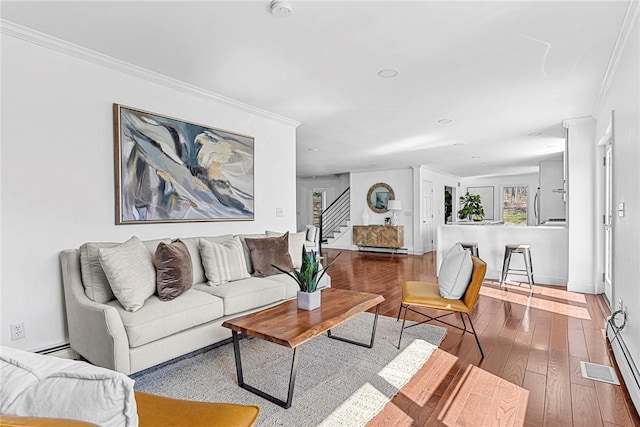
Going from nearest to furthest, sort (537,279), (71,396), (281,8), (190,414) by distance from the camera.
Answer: (71,396) → (190,414) → (281,8) → (537,279)

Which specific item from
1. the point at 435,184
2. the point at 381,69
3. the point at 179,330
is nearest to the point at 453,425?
the point at 179,330

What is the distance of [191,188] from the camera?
12.0 ft

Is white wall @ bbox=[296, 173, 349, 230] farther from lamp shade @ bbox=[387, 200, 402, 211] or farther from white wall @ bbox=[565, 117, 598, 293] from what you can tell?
white wall @ bbox=[565, 117, 598, 293]

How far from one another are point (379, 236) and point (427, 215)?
1.63 m

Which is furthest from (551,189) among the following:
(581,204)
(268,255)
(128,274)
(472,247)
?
(128,274)

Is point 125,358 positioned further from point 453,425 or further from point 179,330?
point 453,425

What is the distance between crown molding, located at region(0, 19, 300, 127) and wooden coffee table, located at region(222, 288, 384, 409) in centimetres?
242

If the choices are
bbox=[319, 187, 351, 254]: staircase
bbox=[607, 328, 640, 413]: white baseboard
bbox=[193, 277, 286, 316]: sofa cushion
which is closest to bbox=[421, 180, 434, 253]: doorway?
bbox=[319, 187, 351, 254]: staircase

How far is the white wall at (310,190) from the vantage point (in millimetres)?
11883

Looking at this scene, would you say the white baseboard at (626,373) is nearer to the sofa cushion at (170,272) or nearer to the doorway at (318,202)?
the sofa cushion at (170,272)

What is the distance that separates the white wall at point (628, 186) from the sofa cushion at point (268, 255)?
9.09 feet

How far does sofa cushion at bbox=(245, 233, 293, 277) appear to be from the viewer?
360cm

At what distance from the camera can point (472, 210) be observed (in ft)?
38.0

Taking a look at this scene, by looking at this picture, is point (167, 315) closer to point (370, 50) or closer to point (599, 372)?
point (370, 50)
